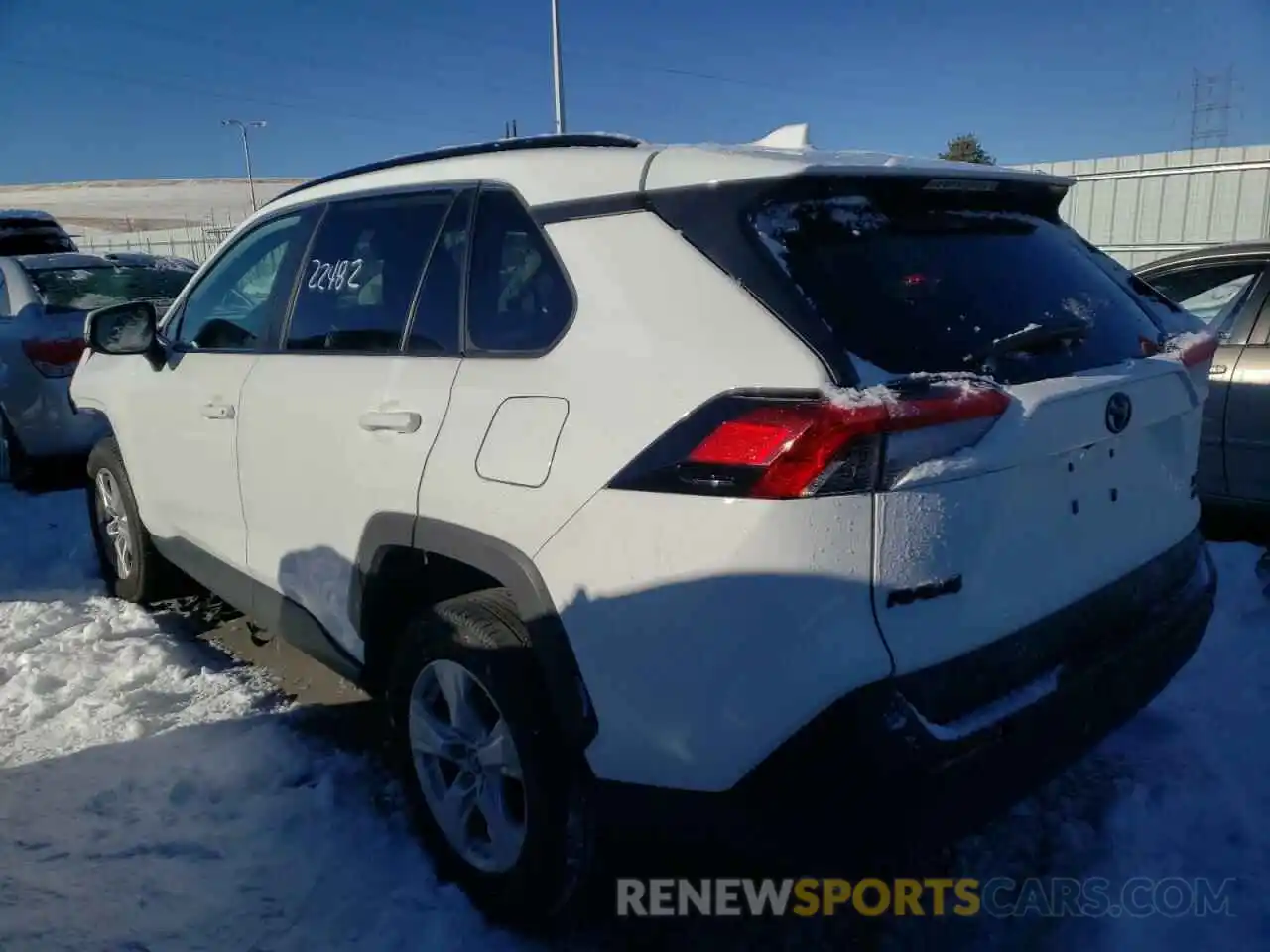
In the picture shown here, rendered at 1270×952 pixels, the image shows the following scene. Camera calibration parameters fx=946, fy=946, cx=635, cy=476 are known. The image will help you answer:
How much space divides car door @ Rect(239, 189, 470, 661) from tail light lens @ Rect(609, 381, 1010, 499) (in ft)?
2.76

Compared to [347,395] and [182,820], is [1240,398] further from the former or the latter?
[182,820]

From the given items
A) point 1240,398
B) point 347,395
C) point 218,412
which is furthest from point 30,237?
point 1240,398

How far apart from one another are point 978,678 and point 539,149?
163 centimetres

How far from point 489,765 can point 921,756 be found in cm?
107

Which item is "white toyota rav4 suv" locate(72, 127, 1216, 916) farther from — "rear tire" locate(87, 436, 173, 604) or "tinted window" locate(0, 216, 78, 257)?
"tinted window" locate(0, 216, 78, 257)

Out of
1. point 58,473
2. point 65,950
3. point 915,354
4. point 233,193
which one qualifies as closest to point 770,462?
point 915,354

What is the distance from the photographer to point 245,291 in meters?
3.57

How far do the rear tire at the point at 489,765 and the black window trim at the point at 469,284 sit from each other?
58 centimetres

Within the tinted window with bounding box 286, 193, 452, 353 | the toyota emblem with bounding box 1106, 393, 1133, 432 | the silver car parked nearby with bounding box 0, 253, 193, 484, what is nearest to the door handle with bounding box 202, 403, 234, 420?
the tinted window with bounding box 286, 193, 452, 353

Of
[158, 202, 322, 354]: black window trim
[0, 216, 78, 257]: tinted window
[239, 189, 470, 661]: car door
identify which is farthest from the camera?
[0, 216, 78, 257]: tinted window

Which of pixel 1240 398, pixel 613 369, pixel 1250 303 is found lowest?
pixel 1240 398

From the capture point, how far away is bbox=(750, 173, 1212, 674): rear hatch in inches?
69.4

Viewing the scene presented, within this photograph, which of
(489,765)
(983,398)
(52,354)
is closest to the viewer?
(983,398)

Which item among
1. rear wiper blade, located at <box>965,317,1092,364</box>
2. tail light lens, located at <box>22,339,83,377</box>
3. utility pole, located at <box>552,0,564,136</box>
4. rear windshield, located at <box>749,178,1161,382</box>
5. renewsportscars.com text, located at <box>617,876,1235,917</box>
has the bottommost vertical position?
renewsportscars.com text, located at <box>617,876,1235,917</box>
